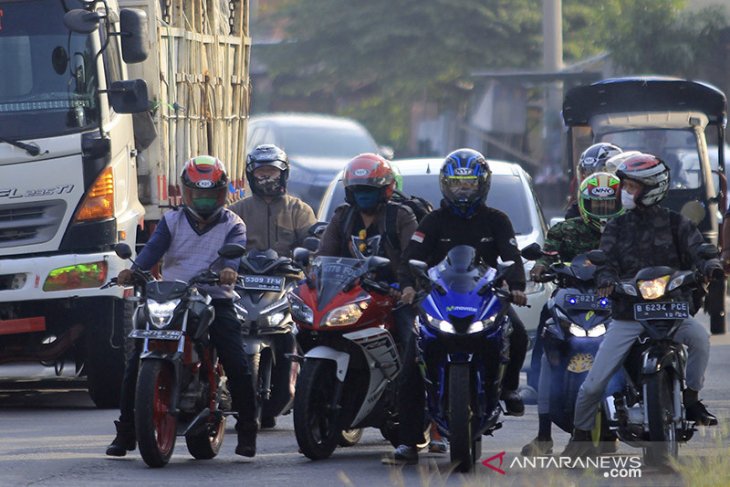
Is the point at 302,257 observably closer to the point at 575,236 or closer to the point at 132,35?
the point at 575,236

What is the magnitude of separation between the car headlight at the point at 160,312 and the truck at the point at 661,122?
11800mm

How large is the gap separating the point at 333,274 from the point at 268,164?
243 cm

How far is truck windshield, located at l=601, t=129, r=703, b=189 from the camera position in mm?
20766

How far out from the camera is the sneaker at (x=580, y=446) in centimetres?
956

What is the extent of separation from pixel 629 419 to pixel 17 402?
5.88 metres

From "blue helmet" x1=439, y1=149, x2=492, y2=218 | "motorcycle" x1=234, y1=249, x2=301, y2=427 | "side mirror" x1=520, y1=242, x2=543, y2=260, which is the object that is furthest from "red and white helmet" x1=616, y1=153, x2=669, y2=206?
"motorcycle" x1=234, y1=249, x2=301, y2=427

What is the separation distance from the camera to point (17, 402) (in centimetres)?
1352

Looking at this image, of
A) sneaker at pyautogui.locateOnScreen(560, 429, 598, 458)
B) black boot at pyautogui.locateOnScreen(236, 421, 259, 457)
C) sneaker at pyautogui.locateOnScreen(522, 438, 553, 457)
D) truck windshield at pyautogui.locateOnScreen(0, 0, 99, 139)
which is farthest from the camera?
truck windshield at pyautogui.locateOnScreen(0, 0, 99, 139)

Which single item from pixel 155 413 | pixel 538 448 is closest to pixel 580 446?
pixel 538 448

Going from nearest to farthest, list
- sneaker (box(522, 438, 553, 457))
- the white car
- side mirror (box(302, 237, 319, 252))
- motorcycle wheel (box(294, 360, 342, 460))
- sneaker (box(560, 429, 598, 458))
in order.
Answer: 1. motorcycle wheel (box(294, 360, 342, 460))
2. sneaker (box(560, 429, 598, 458))
3. sneaker (box(522, 438, 553, 457))
4. side mirror (box(302, 237, 319, 252))
5. the white car

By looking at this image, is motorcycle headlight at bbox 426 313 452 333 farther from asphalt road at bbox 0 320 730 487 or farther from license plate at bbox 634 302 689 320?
license plate at bbox 634 302 689 320

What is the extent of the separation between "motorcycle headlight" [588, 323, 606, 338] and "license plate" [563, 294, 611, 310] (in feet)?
0.32

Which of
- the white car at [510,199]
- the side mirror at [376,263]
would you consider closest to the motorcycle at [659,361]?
the side mirror at [376,263]

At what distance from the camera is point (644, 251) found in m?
9.21
